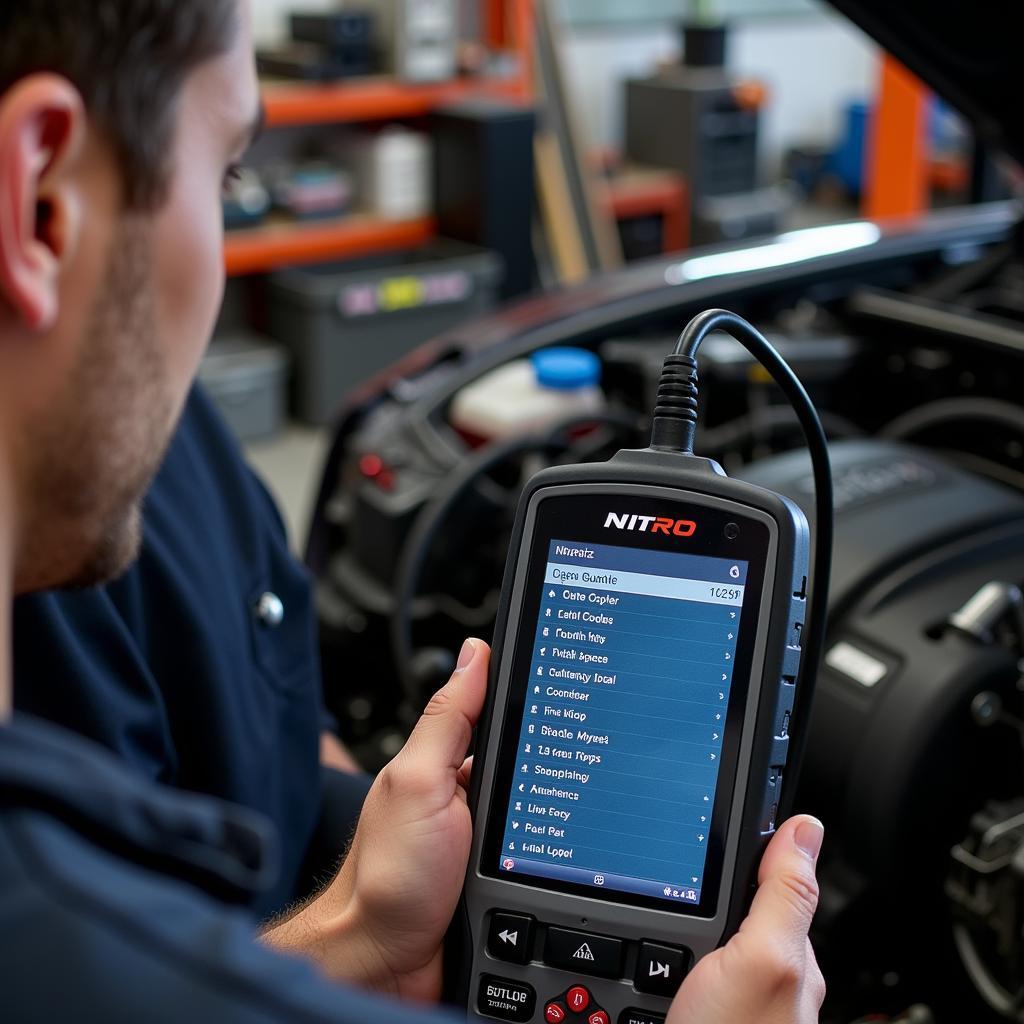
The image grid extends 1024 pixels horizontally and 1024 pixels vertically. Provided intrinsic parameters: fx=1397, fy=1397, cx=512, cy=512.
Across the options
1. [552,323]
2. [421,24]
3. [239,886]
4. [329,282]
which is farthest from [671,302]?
[421,24]

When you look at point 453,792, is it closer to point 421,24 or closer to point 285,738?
point 285,738

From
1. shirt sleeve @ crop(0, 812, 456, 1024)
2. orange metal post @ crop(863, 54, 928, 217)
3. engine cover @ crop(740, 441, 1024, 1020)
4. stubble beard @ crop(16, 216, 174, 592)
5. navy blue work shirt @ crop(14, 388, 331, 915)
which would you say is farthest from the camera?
orange metal post @ crop(863, 54, 928, 217)

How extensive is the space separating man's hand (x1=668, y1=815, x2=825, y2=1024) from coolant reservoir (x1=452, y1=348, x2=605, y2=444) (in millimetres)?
795

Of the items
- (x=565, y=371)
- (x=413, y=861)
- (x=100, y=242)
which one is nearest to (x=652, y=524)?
(x=413, y=861)

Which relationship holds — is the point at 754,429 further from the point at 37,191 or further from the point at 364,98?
the point at 364,98

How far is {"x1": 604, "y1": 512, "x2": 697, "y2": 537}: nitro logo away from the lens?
74 centimetres

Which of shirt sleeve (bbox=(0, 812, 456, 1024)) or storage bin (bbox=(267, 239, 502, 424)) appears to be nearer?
shirt sleeve (bbox=(0, 812, 456, 1024))

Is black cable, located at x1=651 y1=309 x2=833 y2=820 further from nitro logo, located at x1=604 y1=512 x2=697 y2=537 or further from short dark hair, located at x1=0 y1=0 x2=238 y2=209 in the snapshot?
short dark hair, located at x1=0 y1=0 x2=238 y2=209

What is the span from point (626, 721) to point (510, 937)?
0.13 meters

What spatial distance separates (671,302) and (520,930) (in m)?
0.96

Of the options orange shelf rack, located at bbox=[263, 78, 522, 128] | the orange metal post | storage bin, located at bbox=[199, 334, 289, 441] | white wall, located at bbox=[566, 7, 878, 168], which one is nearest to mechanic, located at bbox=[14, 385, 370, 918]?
storage bin, located at bbox=[199, 334, 289, 441]

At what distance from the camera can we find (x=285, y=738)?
1.06 metres

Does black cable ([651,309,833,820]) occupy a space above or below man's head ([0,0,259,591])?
below

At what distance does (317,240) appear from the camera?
3.54 m
